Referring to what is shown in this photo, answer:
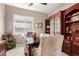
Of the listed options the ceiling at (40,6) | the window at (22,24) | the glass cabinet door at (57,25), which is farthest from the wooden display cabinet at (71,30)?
the window at (22,24)

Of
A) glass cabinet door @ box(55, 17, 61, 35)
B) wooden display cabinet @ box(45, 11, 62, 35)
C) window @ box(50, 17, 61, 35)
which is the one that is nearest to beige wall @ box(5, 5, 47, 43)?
wooden display cabinet @ box(45, 11, 62, 35)

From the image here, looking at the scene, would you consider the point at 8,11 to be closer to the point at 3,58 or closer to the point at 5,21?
the point at 5,21

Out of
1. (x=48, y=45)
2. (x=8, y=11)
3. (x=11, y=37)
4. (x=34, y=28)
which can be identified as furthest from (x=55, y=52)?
(x=8, y=11)

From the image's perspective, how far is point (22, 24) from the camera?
2.30 meters

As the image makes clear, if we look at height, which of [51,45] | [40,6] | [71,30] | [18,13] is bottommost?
[51,45]

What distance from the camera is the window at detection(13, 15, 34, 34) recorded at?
227 centimetres

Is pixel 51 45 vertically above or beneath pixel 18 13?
beneath

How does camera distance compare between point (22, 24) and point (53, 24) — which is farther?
point (53, 24)

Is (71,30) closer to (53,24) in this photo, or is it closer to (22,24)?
(53,24)

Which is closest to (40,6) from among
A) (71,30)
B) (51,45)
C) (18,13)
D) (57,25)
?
(18,13)

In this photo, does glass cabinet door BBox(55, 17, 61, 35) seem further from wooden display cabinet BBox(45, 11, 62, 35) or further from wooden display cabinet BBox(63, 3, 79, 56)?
wooden display cabinet BBox(63, 3, 79, 56)

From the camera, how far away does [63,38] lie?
2.51m

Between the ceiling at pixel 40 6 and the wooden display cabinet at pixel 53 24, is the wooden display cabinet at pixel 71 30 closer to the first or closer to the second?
the wooden display cabinet at pixel 53 24

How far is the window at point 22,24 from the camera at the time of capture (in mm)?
2273
